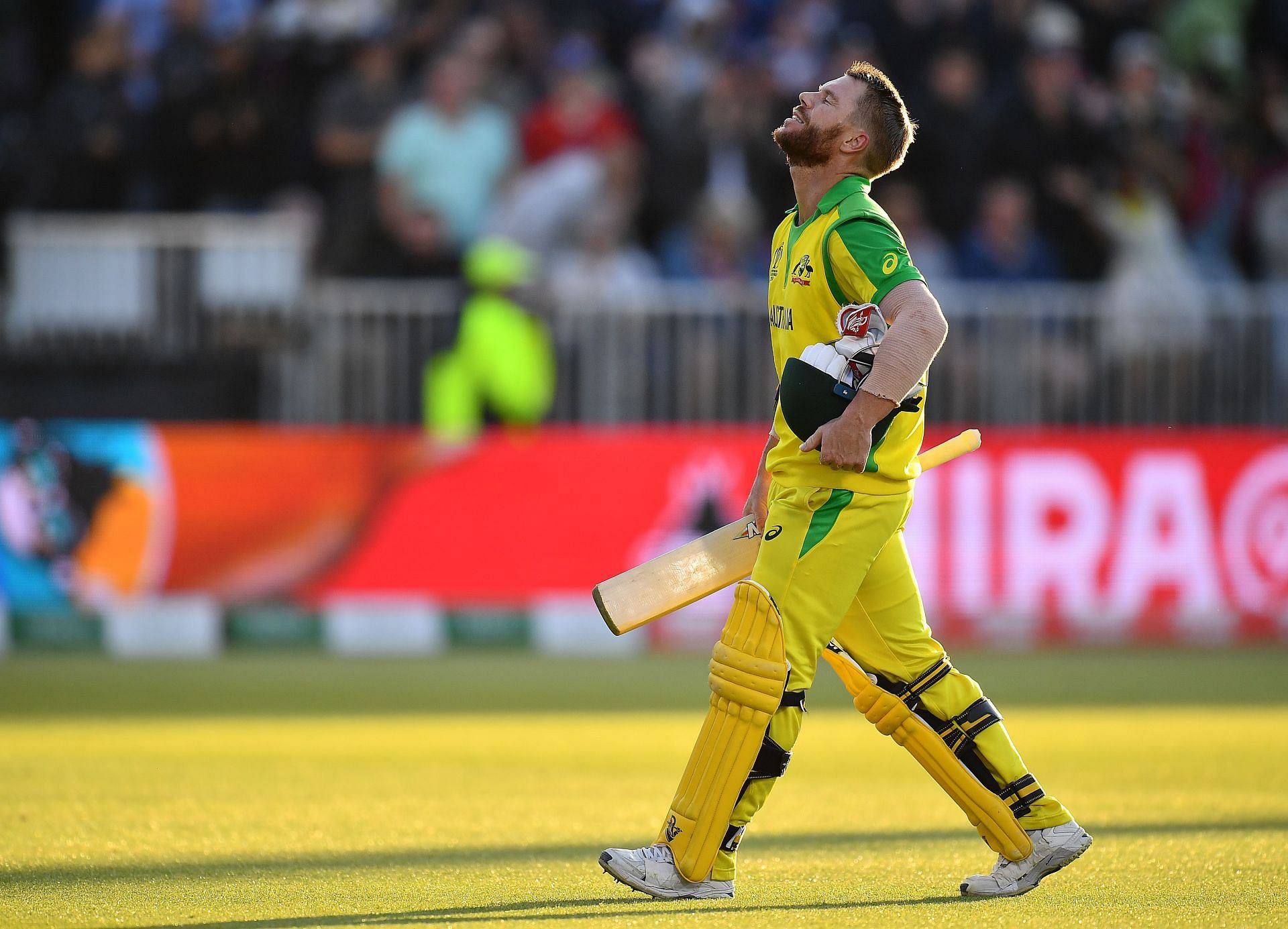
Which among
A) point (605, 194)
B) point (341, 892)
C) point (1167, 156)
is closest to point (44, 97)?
point (605, 194)

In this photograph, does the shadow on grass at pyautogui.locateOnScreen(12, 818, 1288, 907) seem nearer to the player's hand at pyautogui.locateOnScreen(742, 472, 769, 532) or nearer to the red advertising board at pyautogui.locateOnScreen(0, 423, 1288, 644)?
the player's hand at pyautogui.locateOnScreen(742, 472, 769, 532)

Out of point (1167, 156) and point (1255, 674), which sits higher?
point (1167, 156)

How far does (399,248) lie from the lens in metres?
15.2

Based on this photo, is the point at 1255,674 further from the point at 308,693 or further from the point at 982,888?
the point at 982,888

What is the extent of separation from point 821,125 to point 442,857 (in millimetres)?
2534

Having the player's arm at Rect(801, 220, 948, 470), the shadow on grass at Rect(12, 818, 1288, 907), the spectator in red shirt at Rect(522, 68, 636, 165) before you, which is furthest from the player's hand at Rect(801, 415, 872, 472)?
the spectator in red shirt at Rect(522, 68, 636, 165)

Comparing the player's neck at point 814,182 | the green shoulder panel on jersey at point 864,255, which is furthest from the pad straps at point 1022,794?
the player's neck at point 814,182

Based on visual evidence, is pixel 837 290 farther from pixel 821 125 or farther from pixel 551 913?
pixel 551 913

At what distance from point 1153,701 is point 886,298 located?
700cm

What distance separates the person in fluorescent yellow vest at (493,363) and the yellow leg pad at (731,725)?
9.48 m

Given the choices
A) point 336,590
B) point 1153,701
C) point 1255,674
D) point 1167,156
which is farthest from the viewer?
point 1167,156

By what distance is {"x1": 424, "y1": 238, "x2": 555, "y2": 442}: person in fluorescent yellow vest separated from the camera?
572 inches

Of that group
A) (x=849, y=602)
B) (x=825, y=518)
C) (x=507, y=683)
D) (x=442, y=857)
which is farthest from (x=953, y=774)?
(x=507, y=683)

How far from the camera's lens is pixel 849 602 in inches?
205
